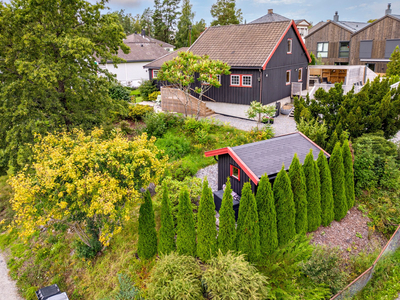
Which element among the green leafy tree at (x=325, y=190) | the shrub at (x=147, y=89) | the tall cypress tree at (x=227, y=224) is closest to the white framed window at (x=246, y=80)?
the green leafy tree at (x=325, y=190)

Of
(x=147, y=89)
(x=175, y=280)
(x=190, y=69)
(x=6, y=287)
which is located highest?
(x=190, y=69)

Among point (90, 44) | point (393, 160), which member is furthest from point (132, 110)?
point (393, 160)

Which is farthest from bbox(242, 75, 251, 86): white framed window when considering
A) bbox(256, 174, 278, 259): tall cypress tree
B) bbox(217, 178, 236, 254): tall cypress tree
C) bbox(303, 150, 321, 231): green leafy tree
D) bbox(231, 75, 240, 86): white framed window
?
bbox(217, 178, 236, 254): tall cypress tree

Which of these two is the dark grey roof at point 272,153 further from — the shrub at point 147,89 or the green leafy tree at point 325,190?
the shrub at point 147,89

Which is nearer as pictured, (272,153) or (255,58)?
(272,153)

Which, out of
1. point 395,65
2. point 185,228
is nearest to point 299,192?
point 185,228

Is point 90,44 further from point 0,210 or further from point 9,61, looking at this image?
point 0,210

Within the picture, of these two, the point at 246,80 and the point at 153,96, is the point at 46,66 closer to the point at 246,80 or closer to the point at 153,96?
the point at 246,80
